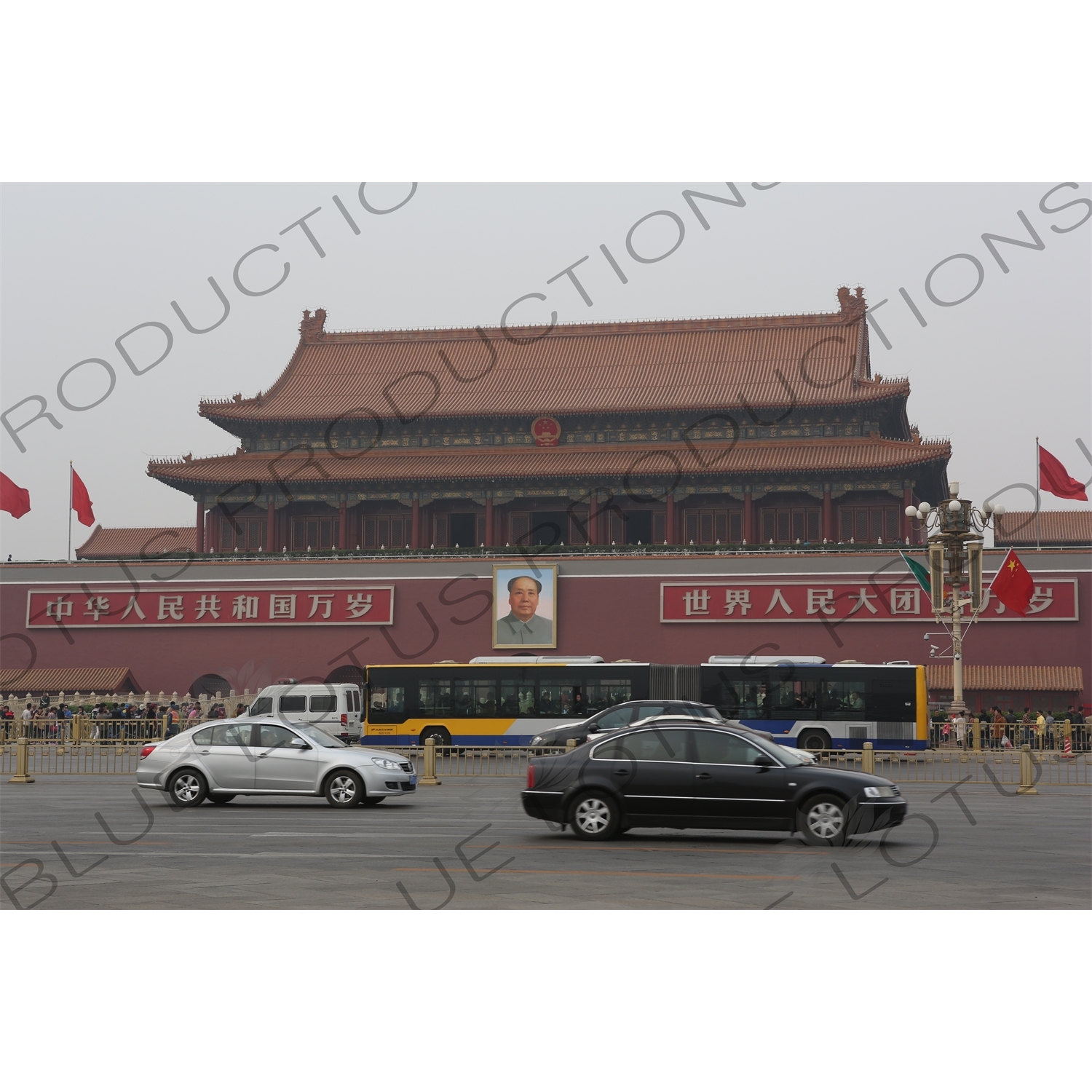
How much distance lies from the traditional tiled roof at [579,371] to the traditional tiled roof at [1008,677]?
10.3 metres

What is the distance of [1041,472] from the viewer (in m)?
33.8

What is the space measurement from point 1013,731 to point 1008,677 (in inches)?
238

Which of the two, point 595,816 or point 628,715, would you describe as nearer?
point 595,816

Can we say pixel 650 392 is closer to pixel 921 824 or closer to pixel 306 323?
pixel 306 323

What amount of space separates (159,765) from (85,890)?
7.67 meters

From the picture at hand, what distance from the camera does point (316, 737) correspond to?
17766 mm

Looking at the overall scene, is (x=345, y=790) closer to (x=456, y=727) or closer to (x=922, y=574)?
(x=456, y=727)

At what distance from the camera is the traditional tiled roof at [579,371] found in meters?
46.7

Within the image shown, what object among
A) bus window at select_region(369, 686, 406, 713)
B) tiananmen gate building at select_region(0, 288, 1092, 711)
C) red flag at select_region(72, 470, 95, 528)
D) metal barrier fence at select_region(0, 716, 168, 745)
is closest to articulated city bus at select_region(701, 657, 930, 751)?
bus window at select_region(369, 686, 406, 713)

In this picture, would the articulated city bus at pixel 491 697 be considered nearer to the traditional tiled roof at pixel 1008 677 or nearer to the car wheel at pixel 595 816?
the traditional tiled roof at pixel 1008 677

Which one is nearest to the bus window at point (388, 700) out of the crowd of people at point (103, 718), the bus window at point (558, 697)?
the bus window at point (558, 697)

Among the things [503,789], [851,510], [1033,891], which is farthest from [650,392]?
[1033,891]

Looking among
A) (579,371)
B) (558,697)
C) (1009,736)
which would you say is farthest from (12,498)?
(1009,736)

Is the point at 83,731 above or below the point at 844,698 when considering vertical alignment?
below
